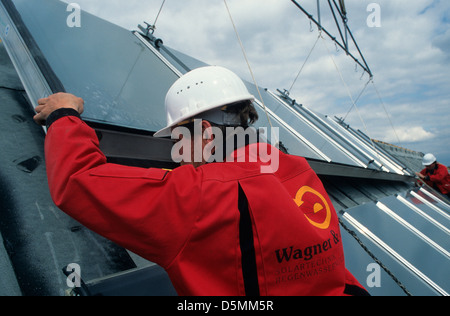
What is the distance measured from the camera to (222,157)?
4.28 ft

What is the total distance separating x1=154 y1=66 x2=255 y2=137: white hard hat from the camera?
1480mm

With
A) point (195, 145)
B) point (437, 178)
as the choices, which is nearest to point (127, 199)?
point (195, 145)

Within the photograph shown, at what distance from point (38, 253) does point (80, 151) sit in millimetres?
575

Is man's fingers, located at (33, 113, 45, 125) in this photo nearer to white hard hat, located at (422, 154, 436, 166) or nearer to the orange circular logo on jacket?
the orange circular logo on jacket

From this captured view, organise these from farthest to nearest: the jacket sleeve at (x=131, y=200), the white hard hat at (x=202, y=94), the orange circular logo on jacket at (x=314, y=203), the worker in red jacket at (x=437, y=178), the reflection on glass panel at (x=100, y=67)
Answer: the worker in red jacket at (x=437, y=178), the reflection on glass panel at (x=100, y=67), the white hard hat at (x=202, y=94), the orange circular logo on jacket at (x=314, y=203), the jacket sleeve at (x=131, y=200)

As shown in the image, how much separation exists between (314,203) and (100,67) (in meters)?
1.92

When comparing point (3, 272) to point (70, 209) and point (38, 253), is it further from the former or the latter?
point (70, 209)

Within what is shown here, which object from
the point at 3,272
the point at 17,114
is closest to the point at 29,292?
the point at 3,272

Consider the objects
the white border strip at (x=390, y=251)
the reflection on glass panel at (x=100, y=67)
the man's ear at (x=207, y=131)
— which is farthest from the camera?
the white border strip at (x=390, y=251)

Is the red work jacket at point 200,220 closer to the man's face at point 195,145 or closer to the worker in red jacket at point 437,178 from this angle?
the man's face at point 195,145

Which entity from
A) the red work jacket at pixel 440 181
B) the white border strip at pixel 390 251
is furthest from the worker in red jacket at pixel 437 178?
the white border strip at pixel 390 251

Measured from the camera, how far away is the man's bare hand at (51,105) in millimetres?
1265

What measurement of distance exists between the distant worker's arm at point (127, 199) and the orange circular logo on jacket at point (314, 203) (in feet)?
1.60
